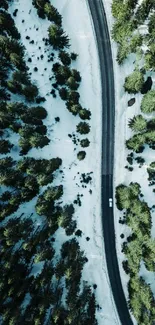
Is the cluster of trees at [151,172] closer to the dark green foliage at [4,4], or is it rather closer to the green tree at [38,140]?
the green tree at [38,140]

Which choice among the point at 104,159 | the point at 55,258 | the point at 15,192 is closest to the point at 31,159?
the point at 15,192

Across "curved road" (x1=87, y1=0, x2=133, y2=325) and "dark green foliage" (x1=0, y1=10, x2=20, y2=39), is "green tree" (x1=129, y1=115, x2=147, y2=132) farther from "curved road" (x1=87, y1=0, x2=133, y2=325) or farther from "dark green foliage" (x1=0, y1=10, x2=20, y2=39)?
"dark green foliage" (x1=0, y1=10, x2=20, y2=39)

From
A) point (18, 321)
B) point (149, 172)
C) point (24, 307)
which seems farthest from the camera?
point (149, 172)

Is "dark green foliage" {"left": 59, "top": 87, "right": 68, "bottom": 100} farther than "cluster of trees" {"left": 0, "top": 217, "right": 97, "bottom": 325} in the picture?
Yes

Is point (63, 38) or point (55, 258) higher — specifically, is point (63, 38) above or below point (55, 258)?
above

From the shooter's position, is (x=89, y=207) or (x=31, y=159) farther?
(x=89, y=207)

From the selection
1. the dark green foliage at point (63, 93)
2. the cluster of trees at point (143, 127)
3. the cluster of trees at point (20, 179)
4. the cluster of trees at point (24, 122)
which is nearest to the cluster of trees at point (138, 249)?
the cluster of trees at point (143, 127)

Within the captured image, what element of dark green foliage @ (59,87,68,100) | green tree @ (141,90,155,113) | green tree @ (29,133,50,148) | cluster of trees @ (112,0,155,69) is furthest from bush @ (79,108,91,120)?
cluster of trees @ (112,0,155,69)

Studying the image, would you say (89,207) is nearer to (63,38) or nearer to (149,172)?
(149,172)
